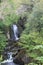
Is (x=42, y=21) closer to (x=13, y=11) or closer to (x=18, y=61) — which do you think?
(x=18, y=61)

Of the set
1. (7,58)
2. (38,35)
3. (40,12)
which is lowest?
(7,58)

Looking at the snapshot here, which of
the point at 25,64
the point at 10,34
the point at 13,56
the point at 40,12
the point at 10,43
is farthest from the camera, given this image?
the point at 10,34

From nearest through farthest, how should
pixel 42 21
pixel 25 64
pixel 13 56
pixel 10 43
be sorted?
1. pixel 25 64
2. pixel 42 21
3. pixel 13 56
4. pixel 10 43

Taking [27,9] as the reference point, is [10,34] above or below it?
below

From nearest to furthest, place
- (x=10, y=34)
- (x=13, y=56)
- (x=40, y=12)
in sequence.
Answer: (x=40, y=12) < (x=13, y=56) < (x=10, y=34)

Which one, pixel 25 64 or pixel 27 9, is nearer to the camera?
pixel 25 64

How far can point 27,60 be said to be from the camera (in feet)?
55.9

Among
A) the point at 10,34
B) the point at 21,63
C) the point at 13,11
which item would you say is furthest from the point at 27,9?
the point at 21,63

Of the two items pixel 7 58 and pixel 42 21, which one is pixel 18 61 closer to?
pixel 7 58

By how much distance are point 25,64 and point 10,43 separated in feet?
24.1

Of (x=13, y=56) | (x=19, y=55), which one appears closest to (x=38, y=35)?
(x=19, y=55)

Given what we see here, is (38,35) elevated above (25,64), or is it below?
above

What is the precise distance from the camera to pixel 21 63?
1805 centimetres

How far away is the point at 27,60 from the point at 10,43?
6.80m
